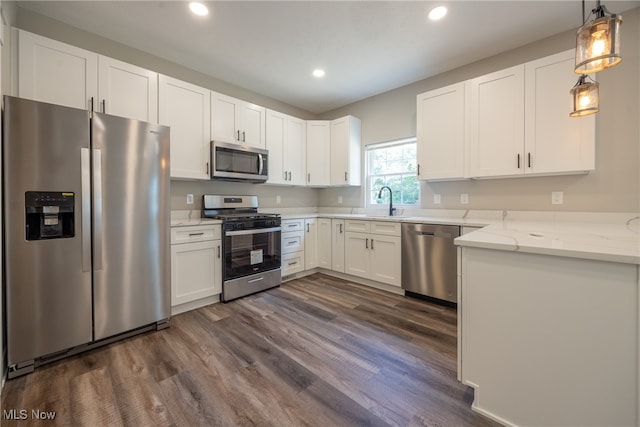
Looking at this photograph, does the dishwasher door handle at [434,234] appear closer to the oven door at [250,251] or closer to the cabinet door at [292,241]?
the cabinet door at [292,241]

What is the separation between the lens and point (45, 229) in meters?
1.72

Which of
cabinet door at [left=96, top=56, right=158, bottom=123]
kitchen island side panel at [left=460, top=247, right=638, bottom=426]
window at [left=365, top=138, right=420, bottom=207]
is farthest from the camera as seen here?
window at [left=365, top=138, right=420, bottom=207]

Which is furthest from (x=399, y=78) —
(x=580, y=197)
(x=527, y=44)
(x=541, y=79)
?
(x=580, y=197)

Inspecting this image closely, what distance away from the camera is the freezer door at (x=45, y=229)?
1.61m

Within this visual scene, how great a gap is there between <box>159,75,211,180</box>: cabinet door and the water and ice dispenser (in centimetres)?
100

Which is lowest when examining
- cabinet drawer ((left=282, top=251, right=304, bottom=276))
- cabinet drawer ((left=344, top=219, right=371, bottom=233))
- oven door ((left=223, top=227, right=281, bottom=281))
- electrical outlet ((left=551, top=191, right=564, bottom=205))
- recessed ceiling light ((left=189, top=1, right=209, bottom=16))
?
cabinet drawer ((left=282, top=251, right=304, bottom=276))

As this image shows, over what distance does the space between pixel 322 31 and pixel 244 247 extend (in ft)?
7.67

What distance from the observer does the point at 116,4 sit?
2.10 metres

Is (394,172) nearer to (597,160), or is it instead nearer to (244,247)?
(597,160)

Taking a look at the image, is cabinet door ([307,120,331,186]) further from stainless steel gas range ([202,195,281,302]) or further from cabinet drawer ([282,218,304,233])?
stainless steel gas range ([202,195,281,302])

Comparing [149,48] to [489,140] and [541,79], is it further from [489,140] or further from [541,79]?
[541,79]

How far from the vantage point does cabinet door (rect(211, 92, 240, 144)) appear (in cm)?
300

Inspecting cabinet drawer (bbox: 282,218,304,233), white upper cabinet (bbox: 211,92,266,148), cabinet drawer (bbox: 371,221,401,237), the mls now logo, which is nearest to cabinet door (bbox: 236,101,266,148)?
white upper cabinet (bbox: 211,92,266,148)

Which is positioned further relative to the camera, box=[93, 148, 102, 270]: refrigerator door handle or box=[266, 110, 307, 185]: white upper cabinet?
box=[266, 110, 307, 185]: white upper cabinet
